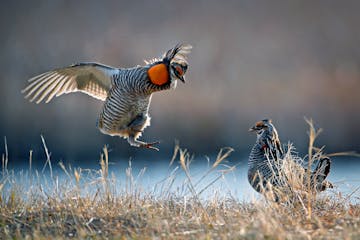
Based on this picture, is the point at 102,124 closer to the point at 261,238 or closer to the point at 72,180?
the point at 72,180

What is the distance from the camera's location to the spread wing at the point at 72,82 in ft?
21.3

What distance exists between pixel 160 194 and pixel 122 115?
170 cm

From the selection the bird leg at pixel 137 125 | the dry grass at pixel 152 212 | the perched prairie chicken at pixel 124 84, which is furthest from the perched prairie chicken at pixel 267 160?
the bird leg at pixel 137 125

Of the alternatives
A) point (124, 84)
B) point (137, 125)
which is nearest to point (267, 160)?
point (137, 125)

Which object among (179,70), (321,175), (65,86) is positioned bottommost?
(321,175)

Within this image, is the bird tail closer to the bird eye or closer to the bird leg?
the bird eye

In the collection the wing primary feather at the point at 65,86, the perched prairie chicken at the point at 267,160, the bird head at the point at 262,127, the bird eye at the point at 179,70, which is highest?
the bird eye at the point at 179,70

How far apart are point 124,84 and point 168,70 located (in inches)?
17.4

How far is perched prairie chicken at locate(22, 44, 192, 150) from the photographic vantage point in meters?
6.10

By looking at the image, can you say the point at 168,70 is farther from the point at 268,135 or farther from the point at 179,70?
the point at 268,135

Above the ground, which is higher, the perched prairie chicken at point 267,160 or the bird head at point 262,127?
the bird head at point 262,127

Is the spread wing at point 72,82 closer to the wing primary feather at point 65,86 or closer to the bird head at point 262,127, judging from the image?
the wing primary feather at point 65,86

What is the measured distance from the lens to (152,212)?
4105mm

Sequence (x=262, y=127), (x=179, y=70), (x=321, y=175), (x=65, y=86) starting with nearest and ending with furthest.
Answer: (x=321, y=175) < (x=179, y=70) < (x=262, y=127) < (x=65, y=86)
